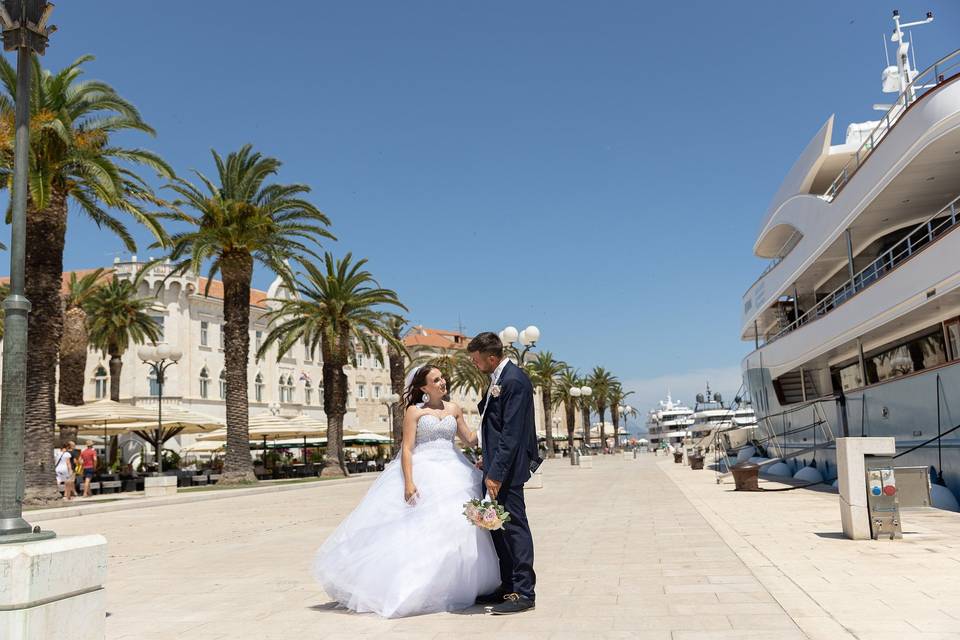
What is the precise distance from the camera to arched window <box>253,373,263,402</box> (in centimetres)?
5893

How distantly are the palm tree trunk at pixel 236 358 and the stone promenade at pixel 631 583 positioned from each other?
47.3 feet

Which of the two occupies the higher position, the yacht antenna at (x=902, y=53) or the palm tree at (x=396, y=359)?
the yacht antenna at (x=902, y=53)

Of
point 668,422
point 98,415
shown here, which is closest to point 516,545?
point 98,415

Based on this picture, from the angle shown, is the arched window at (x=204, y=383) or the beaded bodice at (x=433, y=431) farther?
the arched window at (x=204, y=383)

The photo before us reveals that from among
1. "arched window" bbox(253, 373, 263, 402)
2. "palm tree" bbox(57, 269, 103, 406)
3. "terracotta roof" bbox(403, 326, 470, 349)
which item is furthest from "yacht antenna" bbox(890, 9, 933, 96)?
"terracotta roof" bbox(403, 326, 470, 349)

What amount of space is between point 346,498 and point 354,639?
16619 millimetres

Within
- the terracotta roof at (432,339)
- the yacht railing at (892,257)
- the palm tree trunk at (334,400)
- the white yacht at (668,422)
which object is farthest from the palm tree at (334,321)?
the white yacht at (668,422)

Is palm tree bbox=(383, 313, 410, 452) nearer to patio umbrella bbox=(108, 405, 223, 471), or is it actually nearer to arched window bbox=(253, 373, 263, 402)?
patio umbrella bbox=(108, 405, 223, 471)

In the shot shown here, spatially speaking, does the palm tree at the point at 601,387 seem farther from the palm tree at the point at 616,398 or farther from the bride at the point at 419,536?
the bride at the point at 419,536

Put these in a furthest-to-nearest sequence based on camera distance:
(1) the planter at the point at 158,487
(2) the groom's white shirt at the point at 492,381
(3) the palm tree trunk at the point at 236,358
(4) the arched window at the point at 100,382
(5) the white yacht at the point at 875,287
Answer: (4) the arched window at the point at 100,382, (3) the palm tree trunk at the point at 236,358, (1) the planter at the point at 158,487, (5) the white yacht at the point at 875,287, (2) the groom's white shirt at the point at 492,381

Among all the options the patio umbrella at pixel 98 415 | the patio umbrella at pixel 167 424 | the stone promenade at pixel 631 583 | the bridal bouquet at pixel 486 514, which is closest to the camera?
the stone promenade at pixel 631 583

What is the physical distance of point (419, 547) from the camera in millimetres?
5582

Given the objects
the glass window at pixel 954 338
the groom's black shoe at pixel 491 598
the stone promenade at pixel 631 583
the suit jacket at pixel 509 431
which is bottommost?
the stone promenade at pixel 631 583

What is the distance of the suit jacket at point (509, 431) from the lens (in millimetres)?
5582
